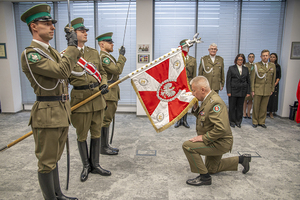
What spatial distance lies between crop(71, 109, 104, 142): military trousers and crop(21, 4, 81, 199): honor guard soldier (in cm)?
53

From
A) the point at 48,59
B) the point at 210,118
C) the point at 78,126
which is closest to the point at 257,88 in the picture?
the point at 210,118

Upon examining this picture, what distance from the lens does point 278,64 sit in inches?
206

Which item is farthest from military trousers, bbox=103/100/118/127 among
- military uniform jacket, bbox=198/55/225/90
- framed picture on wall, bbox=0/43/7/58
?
framed picture on wall, bbox=0/43/7/58

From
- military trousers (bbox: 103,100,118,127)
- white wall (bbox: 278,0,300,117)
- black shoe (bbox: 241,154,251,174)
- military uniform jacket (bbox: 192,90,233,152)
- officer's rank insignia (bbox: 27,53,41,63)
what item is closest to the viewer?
officer's rank insignia (bbox: 27,53,41,63)

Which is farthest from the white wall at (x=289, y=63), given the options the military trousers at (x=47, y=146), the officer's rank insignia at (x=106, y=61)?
the military trousers at (x=47, y=146)

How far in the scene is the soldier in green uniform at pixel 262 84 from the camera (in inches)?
183

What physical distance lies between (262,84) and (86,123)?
3.82 m

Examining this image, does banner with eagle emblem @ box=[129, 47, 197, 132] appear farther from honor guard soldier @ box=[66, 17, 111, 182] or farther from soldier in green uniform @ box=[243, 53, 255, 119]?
soldier in green uniform @ box=[243, 53, 255, 119]

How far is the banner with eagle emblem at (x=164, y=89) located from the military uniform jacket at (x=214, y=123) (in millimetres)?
221

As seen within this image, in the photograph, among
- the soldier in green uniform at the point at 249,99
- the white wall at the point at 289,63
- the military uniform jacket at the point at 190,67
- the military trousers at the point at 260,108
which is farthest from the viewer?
the soldier in green uniform at the point at 249,99

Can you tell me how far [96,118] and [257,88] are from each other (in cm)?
364

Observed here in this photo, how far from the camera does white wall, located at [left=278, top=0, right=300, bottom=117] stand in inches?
198

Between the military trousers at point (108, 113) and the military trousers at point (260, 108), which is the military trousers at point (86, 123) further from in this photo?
the military trousers at point (260, 108)

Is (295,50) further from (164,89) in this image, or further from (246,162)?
(164,89)
